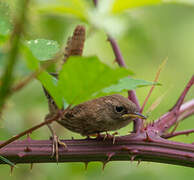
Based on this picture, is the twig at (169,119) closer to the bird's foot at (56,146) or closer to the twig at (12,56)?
the bird's foot at (56,146)

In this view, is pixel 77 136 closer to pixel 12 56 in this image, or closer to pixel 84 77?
pixel 84 77

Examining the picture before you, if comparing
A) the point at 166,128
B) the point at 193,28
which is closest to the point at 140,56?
the point at 193,28

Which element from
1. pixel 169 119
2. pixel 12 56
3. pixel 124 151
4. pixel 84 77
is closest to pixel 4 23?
pixel 84 77

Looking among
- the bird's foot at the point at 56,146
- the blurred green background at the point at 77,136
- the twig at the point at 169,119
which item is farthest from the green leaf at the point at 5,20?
the twig at the point at 169,119

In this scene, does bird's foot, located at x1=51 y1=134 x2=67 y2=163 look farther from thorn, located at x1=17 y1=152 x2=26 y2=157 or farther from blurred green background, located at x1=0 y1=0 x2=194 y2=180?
blurred green background, located at x1=0 y1=0 x2=194 y2=180

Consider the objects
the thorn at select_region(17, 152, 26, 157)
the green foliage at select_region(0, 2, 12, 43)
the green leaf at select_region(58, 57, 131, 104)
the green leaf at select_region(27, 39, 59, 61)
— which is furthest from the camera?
the thorn at select_region(17, 152, 26, 157)

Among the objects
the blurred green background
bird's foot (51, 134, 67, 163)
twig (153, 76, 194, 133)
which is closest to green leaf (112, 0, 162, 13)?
the blurred green background
